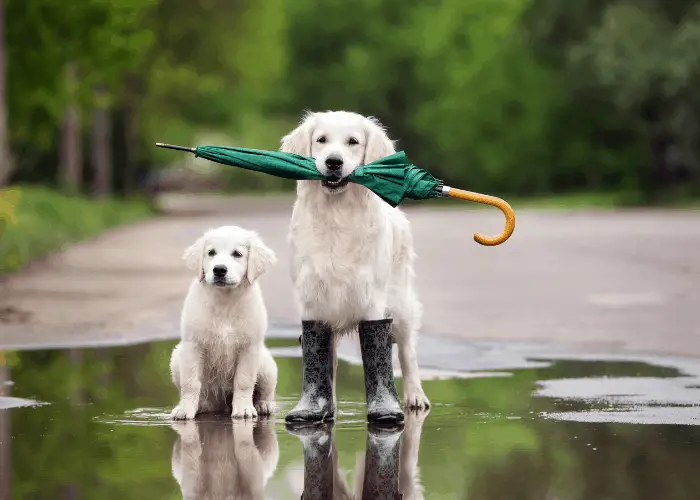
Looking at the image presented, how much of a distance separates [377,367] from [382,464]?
5.66 feet

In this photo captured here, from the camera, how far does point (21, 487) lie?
7461mm

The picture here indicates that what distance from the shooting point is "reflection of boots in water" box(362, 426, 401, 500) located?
24.1ft

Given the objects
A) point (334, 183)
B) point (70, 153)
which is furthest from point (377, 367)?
point (70, 153)

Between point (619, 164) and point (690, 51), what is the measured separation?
14187mm

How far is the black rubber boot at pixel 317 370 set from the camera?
32.1 ft

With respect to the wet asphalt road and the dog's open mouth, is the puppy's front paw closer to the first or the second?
the dog's open mouth

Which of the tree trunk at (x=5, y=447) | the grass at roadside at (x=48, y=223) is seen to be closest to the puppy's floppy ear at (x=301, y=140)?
the tree trunk at (x=5, y=447)

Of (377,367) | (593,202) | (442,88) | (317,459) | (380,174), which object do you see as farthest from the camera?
(442,88)

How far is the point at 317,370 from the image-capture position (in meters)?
9.91

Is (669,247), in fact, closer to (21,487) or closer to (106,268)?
(106,268)

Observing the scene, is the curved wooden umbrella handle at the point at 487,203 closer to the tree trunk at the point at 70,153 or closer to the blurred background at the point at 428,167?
the blurred background at the point at 428,167

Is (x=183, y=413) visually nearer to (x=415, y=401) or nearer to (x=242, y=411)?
(x=242, y=411)

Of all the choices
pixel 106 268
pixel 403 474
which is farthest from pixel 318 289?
pixel 106 268

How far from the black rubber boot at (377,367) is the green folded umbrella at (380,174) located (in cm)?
75
